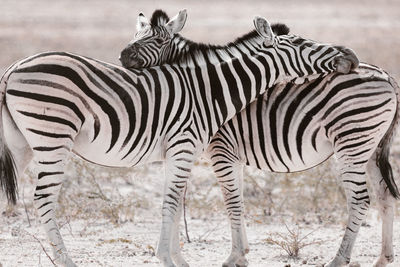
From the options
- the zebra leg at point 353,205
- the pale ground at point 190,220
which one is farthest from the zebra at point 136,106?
the zebra leg at point 353,205

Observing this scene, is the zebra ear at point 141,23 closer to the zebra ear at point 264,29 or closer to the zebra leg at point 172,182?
the zebra ear at point 264,29

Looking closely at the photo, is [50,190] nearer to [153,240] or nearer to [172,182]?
[172,182]

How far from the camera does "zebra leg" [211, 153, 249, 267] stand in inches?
285

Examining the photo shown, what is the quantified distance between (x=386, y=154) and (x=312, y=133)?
2.77 feet

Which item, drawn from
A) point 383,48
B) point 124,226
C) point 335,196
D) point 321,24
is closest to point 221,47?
point 124,226

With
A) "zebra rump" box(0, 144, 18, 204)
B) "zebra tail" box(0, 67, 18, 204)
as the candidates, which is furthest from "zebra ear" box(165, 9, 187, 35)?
"zebra rump" box(0, 144, 18, 204)

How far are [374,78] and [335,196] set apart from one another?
3.13m

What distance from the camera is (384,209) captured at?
24.1 feet

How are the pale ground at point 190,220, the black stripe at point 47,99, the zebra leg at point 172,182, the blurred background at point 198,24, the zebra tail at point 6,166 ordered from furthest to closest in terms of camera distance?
the blurred background at point 198,24
the pale ground at point 190,220
the zebra leg at point 172,182
the zebra tail at point 6,166
the black stripe at point 47,99

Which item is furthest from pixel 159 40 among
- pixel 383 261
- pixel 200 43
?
pixel 383 261

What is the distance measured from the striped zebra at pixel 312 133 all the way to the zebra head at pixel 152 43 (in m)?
0.01

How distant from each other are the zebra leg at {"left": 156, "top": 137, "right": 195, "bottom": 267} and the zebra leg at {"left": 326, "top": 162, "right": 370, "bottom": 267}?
1.60m

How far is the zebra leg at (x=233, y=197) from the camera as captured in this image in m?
7.23

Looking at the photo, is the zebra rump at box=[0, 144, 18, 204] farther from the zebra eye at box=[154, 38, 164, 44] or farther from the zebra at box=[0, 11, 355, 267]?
the zebra eye at box=[154, 38, 164, 44]
